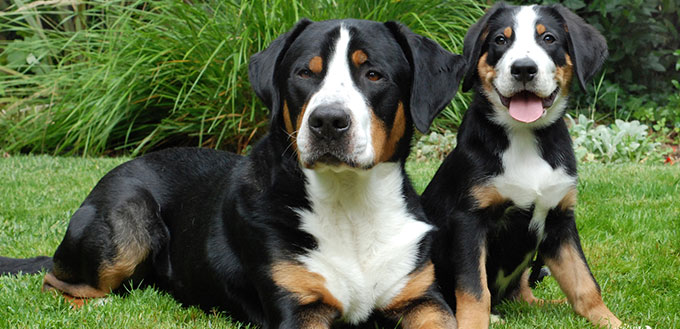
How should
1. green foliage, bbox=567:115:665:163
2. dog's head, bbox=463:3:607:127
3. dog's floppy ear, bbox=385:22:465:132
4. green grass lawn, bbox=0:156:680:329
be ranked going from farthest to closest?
green foliage, bbox=567:115:665:163 → dog's head, bbox=463:3:607:127 → green grass lawn, bbox=0:156:680:329 → dog's floppy ear, bbox=385:22:465:132

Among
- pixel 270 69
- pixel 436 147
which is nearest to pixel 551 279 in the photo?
pixel 270 69

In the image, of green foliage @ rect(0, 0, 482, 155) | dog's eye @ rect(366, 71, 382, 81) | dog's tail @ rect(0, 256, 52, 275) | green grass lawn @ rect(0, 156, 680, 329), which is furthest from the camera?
green foliage @ rect(0, 0, 482, 155)

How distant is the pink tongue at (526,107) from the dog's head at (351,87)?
412 mm

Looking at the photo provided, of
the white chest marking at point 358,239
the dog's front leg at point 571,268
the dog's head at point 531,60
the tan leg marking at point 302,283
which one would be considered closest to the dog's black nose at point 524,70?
the dog's head at point 531,60

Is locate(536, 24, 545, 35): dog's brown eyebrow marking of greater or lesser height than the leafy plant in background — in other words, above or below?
above

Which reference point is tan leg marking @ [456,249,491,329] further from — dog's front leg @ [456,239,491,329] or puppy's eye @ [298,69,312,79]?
puppy's eye @ [298,69,312,79]

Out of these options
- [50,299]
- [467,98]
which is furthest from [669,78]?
[50,299]

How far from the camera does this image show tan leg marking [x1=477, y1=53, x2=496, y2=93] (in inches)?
144

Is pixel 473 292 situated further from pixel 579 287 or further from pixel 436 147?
pixel 436 147

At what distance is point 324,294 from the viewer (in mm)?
3068

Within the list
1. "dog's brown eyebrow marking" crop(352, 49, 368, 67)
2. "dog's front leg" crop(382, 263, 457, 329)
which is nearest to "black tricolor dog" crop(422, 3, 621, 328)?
"dog's front leg" crop(382, 263, 457, 329)

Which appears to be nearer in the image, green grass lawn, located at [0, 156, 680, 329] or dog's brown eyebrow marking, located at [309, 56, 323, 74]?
dog's brown eyebrow marking, located at [309, 56, 323, 74]

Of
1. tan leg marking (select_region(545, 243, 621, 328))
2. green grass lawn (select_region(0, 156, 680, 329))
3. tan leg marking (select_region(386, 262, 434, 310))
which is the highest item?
tan leg marking (select_region(386, 262, 434, 310))

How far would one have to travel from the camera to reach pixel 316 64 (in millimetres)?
3111
